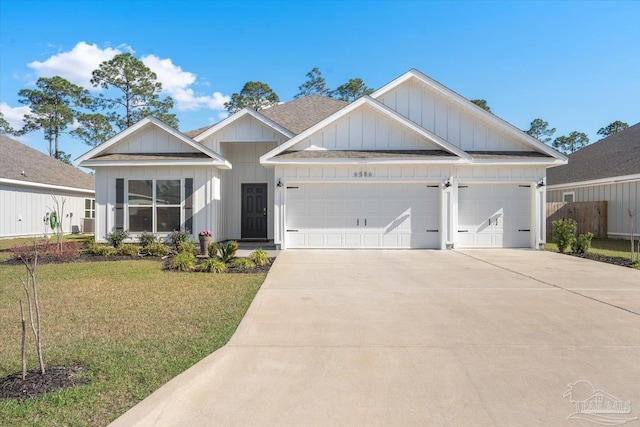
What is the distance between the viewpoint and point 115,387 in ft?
11.2

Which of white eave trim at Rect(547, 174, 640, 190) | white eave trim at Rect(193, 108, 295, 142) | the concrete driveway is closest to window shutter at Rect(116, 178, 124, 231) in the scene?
white eave trim at Rect(193, 108, 295, 142)

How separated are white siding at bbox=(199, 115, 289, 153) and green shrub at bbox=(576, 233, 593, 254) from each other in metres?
10.6

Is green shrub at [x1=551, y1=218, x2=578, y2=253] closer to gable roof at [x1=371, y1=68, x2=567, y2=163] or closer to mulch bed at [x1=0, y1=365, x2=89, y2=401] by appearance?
gable roof at [x1=371, y1=68, x2=567, y2=163]

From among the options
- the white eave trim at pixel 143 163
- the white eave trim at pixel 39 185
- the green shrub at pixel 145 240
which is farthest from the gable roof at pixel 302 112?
the white eave trim at pixel 39 185

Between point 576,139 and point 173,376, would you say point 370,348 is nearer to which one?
point 173,376

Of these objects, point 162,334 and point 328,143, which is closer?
point 162,334

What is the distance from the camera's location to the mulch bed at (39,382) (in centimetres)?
331

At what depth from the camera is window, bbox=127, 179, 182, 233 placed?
Result: 44.2ft

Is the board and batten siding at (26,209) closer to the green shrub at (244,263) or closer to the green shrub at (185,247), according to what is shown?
the green shrub at (185,247)

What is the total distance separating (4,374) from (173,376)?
163 centimetres

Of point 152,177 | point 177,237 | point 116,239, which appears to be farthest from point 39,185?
point 177,237

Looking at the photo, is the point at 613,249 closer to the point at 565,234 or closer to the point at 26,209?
the point at 565,234

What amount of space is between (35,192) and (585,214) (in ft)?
87.9

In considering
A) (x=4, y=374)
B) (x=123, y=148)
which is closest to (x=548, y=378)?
(x=4, y=374)
